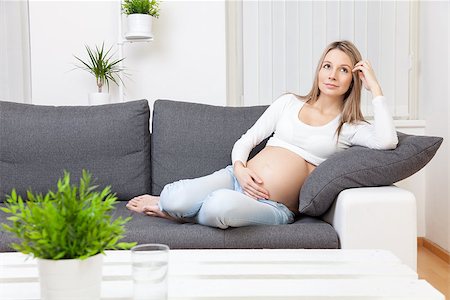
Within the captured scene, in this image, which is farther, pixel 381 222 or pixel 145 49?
pixel 145 49

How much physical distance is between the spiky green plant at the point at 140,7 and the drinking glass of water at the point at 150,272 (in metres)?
2.35

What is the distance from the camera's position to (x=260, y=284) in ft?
3.95

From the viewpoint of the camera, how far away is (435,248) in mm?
3250

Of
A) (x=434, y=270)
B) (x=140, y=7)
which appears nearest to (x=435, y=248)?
(x=434, y=270)

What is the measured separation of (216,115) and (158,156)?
0.33 m

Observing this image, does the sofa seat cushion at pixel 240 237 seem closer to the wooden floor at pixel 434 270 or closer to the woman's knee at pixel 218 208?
the woman's knee at pixel 218 208

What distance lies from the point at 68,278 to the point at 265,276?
486 millimetres

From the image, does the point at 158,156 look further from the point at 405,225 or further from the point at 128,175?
the point at 405,225

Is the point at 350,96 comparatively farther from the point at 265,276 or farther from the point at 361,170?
the point at 265,276

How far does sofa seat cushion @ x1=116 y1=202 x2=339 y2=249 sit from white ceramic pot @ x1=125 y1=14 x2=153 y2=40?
1448 millimetres

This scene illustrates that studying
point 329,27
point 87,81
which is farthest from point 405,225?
point 87,81

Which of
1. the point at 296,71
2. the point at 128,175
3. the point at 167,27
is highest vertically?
the point at 167,27

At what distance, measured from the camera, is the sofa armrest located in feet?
6.27

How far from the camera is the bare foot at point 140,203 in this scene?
7.72 feet
